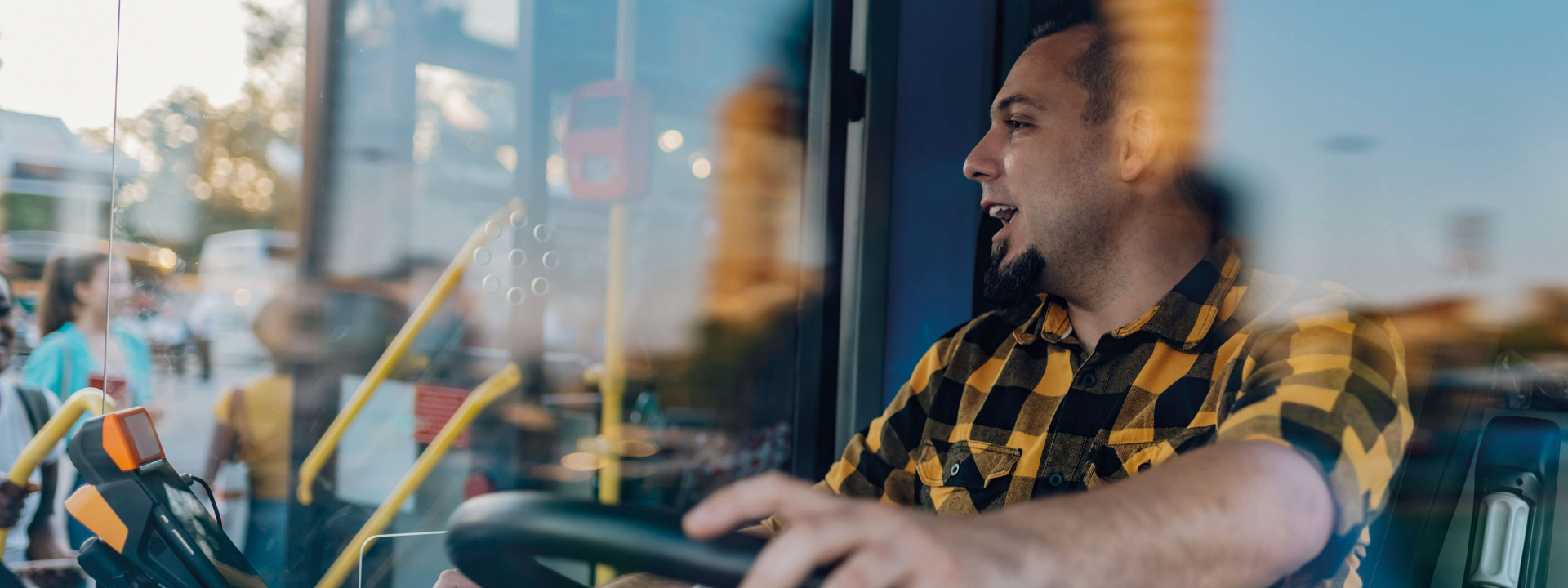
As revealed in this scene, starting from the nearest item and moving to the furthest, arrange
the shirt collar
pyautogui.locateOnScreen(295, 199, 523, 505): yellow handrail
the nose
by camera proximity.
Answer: the shirt collar, the nose, pyautogui.locateOnScreen(295, 199, 523, 505): yellow handrail

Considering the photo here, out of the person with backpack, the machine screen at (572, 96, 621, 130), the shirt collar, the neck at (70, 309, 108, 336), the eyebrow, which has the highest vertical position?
the machine screen at (572, 96, 621, 130)

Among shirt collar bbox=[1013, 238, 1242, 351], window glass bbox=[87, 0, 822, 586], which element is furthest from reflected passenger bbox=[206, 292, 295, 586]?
shirt collar bbox=[1013, 238, 1242, 351]

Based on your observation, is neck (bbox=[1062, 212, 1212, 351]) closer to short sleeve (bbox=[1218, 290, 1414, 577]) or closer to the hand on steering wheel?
short sleeve (bbox=[1218, 290, 1414, 577])

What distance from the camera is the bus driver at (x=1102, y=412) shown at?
0.44 m

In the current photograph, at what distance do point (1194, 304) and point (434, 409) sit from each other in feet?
5.35

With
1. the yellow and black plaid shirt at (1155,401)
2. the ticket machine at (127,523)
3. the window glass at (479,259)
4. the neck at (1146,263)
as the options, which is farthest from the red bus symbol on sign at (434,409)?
the neck at (1146,263)

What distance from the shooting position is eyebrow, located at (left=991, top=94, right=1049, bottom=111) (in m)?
1.29

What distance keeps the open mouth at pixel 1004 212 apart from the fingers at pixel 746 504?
0.96m

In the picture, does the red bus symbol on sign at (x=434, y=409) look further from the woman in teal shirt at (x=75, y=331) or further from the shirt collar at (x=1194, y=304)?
the shirt collar at (x=1194, y=304)

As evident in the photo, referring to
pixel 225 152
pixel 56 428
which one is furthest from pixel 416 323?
pixel 56 428

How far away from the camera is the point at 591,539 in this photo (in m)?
0.52

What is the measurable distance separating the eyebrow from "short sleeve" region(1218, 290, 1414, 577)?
488 millimetres

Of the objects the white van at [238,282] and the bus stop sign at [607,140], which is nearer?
the white van at [238,282]

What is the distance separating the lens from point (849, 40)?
1.77 m
